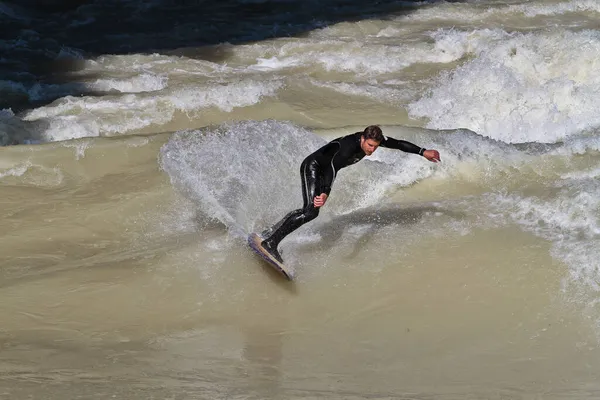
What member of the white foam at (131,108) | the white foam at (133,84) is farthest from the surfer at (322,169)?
the white foam at (133,84)

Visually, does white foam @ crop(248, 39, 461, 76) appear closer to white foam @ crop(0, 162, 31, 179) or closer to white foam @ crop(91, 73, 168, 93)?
white foam @ crop(91, 73, 168, 93)

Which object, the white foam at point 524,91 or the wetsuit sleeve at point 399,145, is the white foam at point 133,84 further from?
the wetsuit sleeve at point 399,145

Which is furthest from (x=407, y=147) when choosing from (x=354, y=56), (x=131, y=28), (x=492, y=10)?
(x=492, y=10)

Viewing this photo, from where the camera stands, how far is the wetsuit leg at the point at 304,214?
7129mm

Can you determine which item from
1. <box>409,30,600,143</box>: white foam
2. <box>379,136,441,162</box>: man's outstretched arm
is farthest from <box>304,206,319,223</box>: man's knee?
<box>409,30,600,143</box>: white foam

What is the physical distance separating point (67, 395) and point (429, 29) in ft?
41.5

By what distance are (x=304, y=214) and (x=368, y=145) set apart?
2.65 ft

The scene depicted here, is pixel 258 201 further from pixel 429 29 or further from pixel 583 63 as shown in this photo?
pixel 429 29

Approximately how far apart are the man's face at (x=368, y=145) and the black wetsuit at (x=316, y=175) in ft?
0.40

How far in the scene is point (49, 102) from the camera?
1172cm

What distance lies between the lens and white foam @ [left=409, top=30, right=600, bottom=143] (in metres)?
11.2

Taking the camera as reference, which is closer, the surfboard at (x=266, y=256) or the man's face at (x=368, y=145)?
the surfboard at (x=266, y=256)

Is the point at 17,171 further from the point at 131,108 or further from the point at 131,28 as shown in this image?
the point at 131,28

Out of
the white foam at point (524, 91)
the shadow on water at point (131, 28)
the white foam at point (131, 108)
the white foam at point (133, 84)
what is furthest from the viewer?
the shadow on water at point (131, 28)
